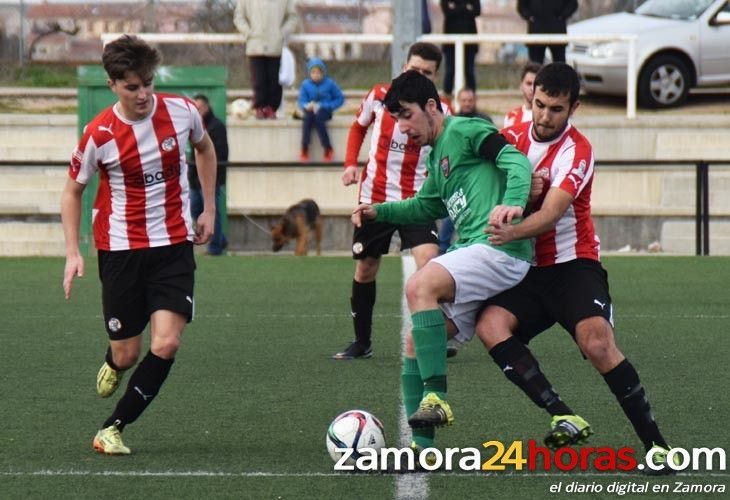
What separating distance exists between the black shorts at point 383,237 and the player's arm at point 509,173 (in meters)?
2.77

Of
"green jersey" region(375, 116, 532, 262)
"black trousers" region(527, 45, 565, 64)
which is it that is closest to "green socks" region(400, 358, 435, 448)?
"green jersey" region(375, 116, 532, 262)

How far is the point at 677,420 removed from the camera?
6.66m

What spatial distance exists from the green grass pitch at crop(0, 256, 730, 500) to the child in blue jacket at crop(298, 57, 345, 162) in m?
4.61

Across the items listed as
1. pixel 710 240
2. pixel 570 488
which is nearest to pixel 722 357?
pixel 570 488

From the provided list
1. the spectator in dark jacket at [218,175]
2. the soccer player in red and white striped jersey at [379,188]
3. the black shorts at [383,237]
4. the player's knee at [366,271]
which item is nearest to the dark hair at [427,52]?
the soccer player in red and white striped jersey at [379,188]

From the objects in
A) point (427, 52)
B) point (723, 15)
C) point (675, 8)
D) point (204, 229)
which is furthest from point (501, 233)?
point (675, 8)

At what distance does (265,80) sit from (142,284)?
11.3 metres

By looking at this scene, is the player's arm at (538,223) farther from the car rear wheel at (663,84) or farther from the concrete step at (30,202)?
the car rear wheel at (663,84)

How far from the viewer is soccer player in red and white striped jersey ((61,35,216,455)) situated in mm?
6047

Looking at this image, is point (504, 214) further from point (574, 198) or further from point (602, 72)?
point (602, 72)

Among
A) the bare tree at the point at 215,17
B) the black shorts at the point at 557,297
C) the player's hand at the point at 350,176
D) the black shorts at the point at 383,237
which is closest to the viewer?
the black shorts at the point at 557,297

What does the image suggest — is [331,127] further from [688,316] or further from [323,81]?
[688,316]

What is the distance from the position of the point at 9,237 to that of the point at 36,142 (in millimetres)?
2054

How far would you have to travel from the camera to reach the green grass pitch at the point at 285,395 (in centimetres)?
554
